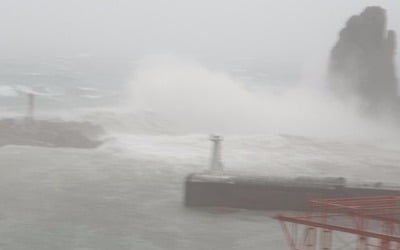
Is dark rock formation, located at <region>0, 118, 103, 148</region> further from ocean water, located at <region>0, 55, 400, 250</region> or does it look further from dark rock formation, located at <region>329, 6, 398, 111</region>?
dark rock formation, located at <region>329, 6, 398, 111</region>

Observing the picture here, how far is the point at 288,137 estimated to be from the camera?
33250 mm

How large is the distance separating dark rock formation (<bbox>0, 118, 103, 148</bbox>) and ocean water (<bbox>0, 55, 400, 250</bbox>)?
103cm

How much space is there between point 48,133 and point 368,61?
22.0m

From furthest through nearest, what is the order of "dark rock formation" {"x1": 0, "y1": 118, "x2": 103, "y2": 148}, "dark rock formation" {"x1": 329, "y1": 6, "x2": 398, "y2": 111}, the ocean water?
"dark rock formation" {"x1": 329, "y1": 6, "x2": 398, "y2": 111} → "dark rock formation" {"x1": 0, "y1": 118, "x2": 103, "y2": 148} → the ocean water

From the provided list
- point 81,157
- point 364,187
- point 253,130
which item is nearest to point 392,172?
point 364,187

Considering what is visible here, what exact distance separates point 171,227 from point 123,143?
14.5 meters

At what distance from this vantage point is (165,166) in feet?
79.6

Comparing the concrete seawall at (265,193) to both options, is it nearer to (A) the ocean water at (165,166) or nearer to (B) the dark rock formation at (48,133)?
(A) the ocean water at (165,166)

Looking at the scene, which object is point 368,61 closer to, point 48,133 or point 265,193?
point 48,133

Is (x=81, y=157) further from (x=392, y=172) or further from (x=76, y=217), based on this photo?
(x=392, y=172)

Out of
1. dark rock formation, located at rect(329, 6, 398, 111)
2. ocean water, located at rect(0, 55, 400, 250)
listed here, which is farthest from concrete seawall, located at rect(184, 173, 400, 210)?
dark rock formation, located at rect(329, 6, 398, 111)

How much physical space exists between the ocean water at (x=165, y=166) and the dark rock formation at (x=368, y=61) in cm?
191

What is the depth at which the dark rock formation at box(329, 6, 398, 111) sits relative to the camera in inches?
1733

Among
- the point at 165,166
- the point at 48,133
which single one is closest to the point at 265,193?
the point at 165,166
